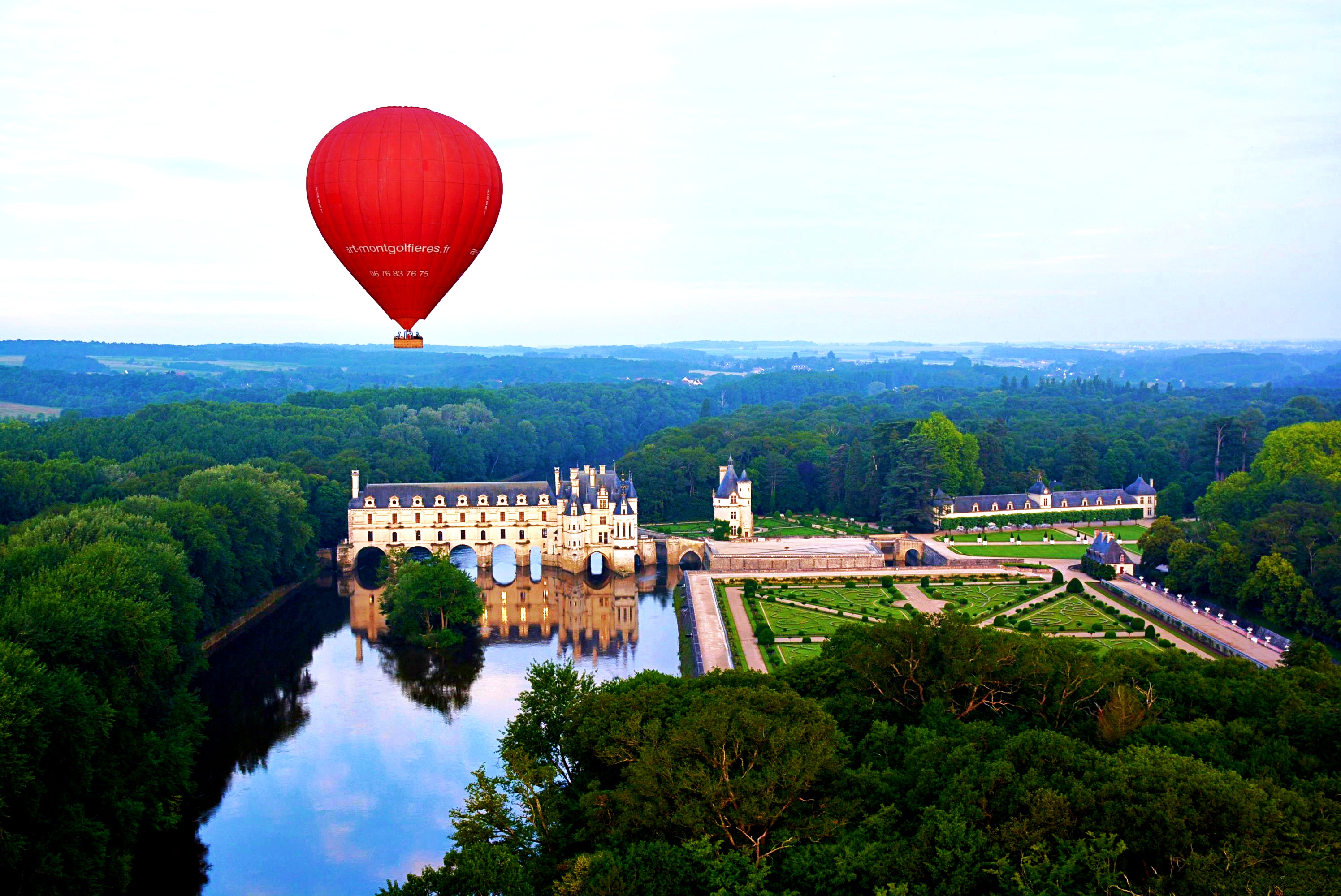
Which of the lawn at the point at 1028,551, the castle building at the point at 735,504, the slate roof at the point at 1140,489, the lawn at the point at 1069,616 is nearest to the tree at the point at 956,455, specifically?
the slate roof at the point at 1140,489

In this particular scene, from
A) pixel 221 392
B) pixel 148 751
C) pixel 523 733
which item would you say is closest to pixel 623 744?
pixel 523 733

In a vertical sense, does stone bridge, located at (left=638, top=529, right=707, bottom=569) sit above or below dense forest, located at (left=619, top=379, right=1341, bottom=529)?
below

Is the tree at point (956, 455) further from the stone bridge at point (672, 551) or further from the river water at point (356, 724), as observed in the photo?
the river water at point (356, 724)

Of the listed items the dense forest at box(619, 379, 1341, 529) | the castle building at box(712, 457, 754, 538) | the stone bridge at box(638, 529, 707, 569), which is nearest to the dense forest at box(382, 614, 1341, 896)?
the stone bridge at box(638, 529, 707, 569)

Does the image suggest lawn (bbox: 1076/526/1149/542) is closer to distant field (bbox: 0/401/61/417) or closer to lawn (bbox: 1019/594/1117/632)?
lawn (bbox: 1019/594/1117/632)

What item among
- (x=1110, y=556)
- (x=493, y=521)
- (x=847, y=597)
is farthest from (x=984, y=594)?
(x=493, y=521)

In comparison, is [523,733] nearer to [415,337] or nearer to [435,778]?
[435,778]
